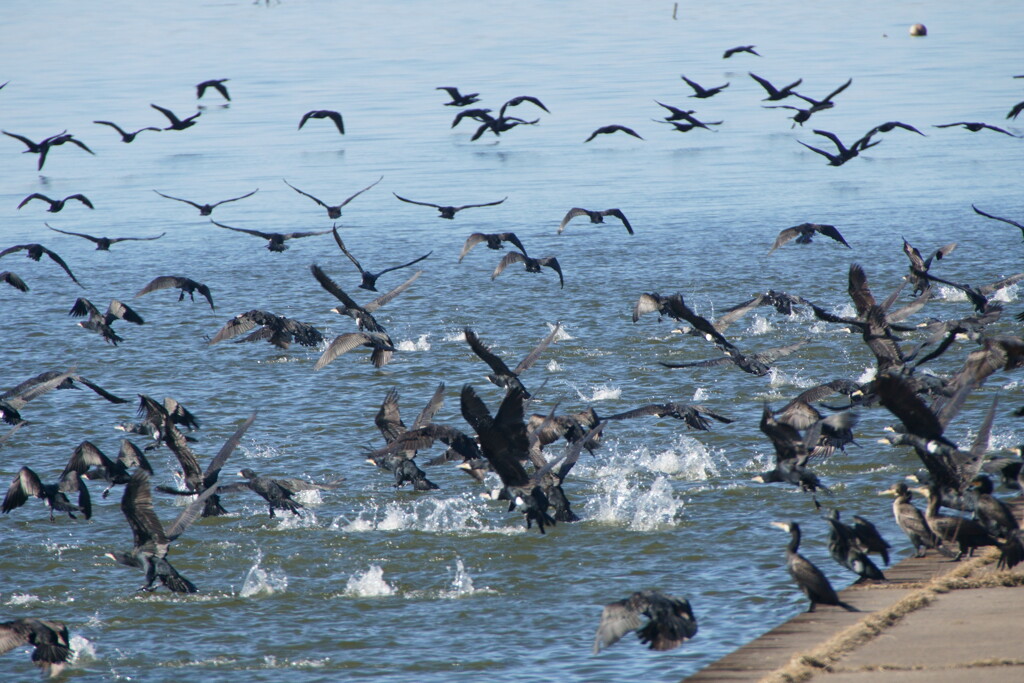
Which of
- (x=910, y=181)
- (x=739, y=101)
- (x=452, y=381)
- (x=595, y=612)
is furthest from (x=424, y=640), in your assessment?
(x=739, y=101)

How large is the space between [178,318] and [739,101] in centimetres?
3681

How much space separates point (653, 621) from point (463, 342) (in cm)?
1129

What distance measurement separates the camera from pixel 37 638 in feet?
29.8

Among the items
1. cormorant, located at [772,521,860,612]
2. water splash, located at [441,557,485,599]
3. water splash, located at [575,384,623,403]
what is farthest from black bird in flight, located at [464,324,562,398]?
cormorant, located at [772,521,860,612]

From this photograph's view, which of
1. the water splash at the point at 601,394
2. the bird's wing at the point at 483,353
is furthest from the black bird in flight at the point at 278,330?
the bird's wing at the point at 483,353

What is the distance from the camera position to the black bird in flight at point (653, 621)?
8281 mm

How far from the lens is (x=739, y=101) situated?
54.3 metres

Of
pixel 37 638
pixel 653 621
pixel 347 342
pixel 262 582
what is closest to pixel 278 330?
pixel 347 342

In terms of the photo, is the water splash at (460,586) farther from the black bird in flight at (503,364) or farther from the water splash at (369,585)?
the black bird in flight at (503,364)

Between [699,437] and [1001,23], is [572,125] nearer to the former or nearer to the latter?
[699,437]

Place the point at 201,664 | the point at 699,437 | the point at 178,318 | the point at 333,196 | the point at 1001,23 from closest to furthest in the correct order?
the point at 201,664 → the point at 699,437 → the point at 178,318 → the point at 333,196 → the point at 1001,23

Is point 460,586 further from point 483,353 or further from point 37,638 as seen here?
point 37,638

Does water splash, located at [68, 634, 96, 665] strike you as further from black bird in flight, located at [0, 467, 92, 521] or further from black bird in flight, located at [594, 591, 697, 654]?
black bird in flight, located at [594, 591, 697, 654]

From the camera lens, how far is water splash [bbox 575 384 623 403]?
1644 centimetres
